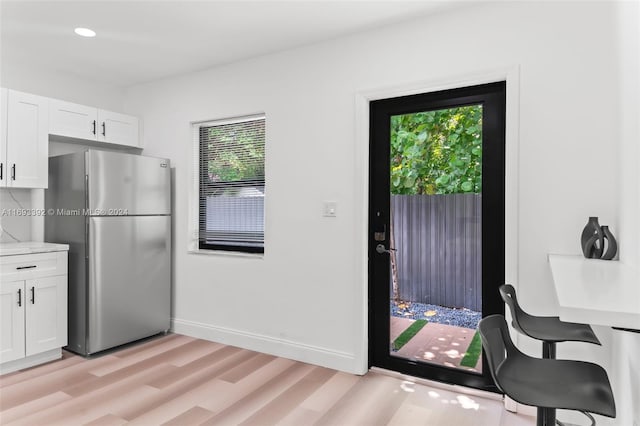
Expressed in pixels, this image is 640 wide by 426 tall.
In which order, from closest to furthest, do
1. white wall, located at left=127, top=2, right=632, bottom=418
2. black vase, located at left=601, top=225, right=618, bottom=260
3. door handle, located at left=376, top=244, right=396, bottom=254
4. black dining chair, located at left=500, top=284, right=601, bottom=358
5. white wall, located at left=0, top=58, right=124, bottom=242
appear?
Result: black dining chair, located at left=500, top=284, right=601, bottom=358 < black vase, located at left=601, top=225, right=618, bottom=260 < white wall, located at left=127, top=2, right=632, bottom=418 < door handle, located at left=376, top=244, right=396, bottom=254 < white wall, located at left=0, top=58, right=124, bottom=242

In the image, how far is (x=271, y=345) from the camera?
3.38 meters

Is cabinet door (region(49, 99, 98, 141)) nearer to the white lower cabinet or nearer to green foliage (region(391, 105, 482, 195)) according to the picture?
the white lower cabinet

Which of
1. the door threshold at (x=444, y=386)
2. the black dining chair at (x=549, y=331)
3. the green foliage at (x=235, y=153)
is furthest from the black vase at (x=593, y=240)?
the green foliage at (x=235, y=153)

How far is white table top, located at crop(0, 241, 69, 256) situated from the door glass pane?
109 inches

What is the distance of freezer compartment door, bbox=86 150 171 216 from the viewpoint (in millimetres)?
3311

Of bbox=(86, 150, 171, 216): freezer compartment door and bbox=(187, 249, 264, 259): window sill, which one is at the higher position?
bbox=(86, 150, 171, 216): freezer compartment door

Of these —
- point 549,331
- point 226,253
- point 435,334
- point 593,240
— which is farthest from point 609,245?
point 226,253

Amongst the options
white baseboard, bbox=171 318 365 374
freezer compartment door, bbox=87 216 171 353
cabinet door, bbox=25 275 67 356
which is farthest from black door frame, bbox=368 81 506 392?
cabinet door, bbox=25 275 67 356

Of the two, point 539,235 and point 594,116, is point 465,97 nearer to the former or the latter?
point 594,116

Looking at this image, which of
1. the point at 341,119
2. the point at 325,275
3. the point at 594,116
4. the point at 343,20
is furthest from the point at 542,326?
the point at 343,20

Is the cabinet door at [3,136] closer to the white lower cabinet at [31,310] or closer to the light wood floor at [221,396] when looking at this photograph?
the white lower cabinet at [31,310]

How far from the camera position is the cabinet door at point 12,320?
2.91 meters

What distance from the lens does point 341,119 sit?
10.1 feet

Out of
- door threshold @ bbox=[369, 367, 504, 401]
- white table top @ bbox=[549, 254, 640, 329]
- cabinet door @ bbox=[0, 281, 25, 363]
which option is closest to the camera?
white table top @ bbox=[549, 254, 640, 329]
